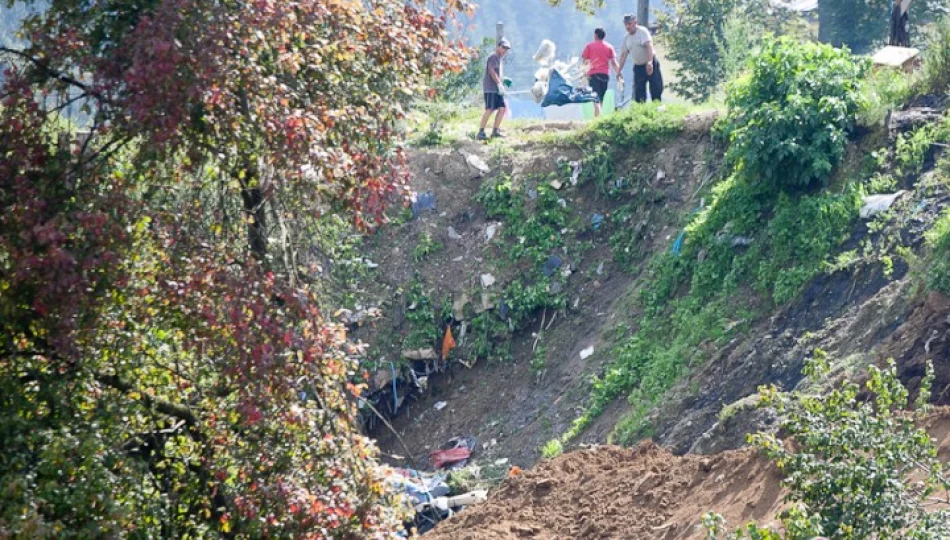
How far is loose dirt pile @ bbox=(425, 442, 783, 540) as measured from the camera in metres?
9.33

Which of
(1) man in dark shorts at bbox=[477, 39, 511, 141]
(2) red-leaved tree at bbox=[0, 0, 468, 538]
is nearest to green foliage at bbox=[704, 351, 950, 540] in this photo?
(2) red-leaved tree at bbox=[0, 0, 468, 538]

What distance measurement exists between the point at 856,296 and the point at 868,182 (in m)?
1.57

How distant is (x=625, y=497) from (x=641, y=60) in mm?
8562

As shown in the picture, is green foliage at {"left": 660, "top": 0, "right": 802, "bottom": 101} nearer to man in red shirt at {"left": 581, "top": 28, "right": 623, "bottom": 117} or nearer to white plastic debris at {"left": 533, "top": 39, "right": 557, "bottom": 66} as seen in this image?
white plastic debris at {"left": 533, "top": 39, "right": 557, "bottom": 66}

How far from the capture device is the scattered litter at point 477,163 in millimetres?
17469

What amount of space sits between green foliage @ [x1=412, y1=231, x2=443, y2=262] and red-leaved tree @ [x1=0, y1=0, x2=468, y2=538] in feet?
30.1

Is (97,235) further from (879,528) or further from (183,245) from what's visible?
(879,528)

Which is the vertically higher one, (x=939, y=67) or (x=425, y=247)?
(x=939, y=67)

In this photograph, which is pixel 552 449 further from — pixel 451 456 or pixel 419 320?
pixel 419 320

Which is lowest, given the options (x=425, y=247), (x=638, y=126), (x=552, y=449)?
(x=552, y=449)

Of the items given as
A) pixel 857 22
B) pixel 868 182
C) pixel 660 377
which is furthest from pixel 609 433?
pixel 857 22

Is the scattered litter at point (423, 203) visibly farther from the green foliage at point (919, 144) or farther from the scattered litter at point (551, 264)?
the green foliage at point (919, 144)

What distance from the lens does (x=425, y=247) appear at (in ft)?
55.2

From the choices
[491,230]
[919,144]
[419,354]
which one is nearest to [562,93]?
[491,230]
